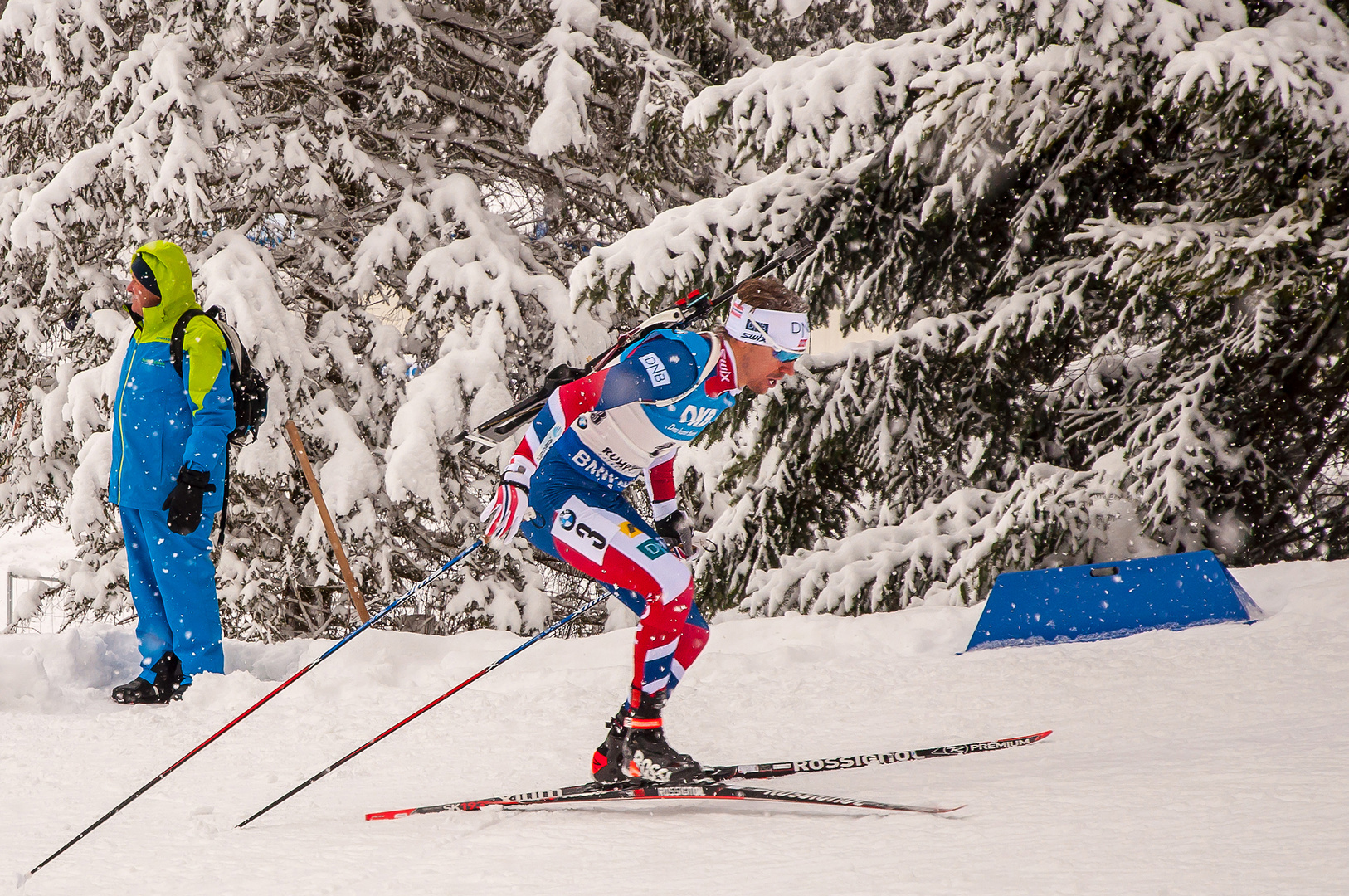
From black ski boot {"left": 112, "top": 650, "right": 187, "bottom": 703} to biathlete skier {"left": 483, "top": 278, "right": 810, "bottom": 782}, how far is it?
2.38m

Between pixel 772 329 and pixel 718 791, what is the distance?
4.72ft

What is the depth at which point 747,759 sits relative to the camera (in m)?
3.82

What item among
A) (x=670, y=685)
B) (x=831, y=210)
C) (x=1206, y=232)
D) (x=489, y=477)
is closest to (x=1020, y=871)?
(x=670, y=685)

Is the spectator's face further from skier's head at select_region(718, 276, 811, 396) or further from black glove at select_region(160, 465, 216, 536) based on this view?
skier's head at select_region(718, 276, 811, 396)

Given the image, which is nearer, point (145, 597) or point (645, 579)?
point (645, 579)

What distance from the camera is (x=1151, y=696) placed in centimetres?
424

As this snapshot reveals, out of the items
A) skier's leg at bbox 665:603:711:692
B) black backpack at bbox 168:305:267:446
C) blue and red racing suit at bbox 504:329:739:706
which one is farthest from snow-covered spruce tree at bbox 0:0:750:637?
skier's leg at bbox 665:603:711:692

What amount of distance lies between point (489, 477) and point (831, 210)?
3810 millimetres

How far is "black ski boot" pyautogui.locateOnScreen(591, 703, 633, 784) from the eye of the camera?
131 inches

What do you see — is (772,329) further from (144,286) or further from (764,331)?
(144,286)

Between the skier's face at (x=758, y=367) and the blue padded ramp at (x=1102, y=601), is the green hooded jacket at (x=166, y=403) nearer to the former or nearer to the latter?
the skier's face at (x=758, y=367)

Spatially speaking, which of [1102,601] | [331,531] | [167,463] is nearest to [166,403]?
[167,463]

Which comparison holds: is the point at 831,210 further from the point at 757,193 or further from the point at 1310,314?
the point at 1310,314

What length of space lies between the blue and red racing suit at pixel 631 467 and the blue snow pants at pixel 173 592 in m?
2.20
